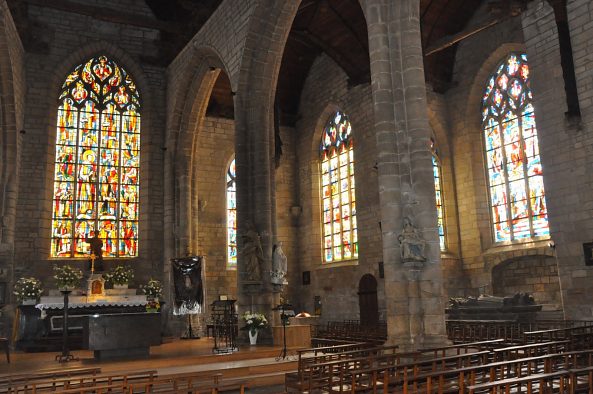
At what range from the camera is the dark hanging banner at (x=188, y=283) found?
12805 millimetres

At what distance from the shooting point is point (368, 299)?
17.9m

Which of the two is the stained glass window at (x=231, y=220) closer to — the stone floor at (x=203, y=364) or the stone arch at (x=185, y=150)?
the stone arch at (x=185, y=150)

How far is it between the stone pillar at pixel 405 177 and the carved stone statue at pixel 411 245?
14 millimetres

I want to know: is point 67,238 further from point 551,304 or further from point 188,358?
point 551,304

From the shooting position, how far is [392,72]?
8703 mm

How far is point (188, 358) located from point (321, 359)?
3.29 metres

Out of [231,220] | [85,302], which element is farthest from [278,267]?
[231,220]

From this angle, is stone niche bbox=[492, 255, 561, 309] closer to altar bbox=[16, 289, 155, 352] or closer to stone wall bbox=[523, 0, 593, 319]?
stone wall bbox=[523, 0, 593, 319]

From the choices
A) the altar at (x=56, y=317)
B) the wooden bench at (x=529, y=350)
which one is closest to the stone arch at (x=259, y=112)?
the altar at (x=56, y=317)

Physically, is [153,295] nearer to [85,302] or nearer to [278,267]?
[85,302]

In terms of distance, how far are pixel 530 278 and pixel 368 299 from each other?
4.87 metres

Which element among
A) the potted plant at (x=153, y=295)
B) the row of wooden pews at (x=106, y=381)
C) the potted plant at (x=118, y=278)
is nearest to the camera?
the row of wooden pews at (x=106, y=381)

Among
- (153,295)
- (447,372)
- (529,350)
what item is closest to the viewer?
(447,372)

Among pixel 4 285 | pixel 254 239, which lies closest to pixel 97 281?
pixel 4 285
